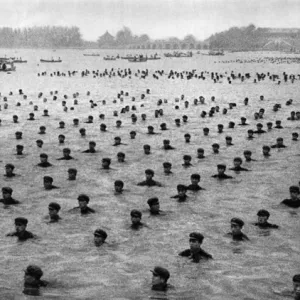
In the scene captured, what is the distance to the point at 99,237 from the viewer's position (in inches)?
481

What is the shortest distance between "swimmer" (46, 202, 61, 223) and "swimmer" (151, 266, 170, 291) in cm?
462

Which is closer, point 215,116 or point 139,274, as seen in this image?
point 139,274

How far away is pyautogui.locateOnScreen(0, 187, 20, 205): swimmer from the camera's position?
50.4 ft

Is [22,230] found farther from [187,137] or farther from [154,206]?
[187,137]

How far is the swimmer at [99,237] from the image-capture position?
39.8ft

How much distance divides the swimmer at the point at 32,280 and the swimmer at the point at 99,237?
2.22 meters

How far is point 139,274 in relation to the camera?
36.0 feet

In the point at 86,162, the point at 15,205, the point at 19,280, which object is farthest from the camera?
the point at 86,162

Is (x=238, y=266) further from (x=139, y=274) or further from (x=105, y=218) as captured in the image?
(x=105, y=218)

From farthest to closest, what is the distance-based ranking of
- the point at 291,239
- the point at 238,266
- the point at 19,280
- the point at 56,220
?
the point at 56,220 → the point at 291,239 → the point at 238,266 → the point at 19,280

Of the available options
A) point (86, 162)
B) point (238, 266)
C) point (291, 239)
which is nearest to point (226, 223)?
point (291, 239)

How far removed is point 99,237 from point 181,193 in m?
4.22

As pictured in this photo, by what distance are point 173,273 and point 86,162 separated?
10961 millimetres

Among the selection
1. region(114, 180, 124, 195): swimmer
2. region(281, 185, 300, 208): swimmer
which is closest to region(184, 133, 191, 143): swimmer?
region(114, 180, 124, 195): swimmer
